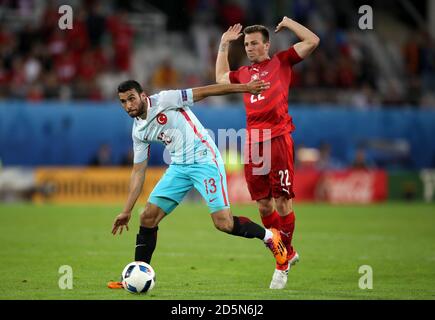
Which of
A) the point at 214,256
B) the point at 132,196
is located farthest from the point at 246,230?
the point at 214,256

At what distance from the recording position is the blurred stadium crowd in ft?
87.5

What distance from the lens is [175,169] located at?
33.7ft

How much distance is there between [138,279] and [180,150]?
5.16 ft

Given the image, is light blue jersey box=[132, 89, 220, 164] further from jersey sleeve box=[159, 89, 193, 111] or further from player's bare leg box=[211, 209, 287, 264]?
player's bare leg box=[211, 209, 287, 264]

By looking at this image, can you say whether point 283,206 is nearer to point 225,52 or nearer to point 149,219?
point 149,219

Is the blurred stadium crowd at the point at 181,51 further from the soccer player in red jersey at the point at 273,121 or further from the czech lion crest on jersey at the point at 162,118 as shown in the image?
the czech lion crest on jersey at the point at 162,118

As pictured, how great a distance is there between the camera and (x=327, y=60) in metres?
29.5

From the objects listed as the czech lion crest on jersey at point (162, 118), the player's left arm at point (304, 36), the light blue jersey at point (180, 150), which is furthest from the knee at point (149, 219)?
the player's left arm at point (304, 36)

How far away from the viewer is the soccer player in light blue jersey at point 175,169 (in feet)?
33.1

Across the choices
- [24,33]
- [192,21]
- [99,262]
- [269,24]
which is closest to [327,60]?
[269,24]

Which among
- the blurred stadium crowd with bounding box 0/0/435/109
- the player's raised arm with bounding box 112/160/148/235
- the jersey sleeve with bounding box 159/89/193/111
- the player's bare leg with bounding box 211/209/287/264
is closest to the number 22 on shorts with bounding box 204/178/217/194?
the player's bare leg with bounding box 211/209/287/264

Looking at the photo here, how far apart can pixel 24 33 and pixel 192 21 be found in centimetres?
593

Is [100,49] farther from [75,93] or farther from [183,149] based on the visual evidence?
[183,149]

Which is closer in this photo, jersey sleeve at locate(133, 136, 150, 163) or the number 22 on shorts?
the number 22 on shorts
